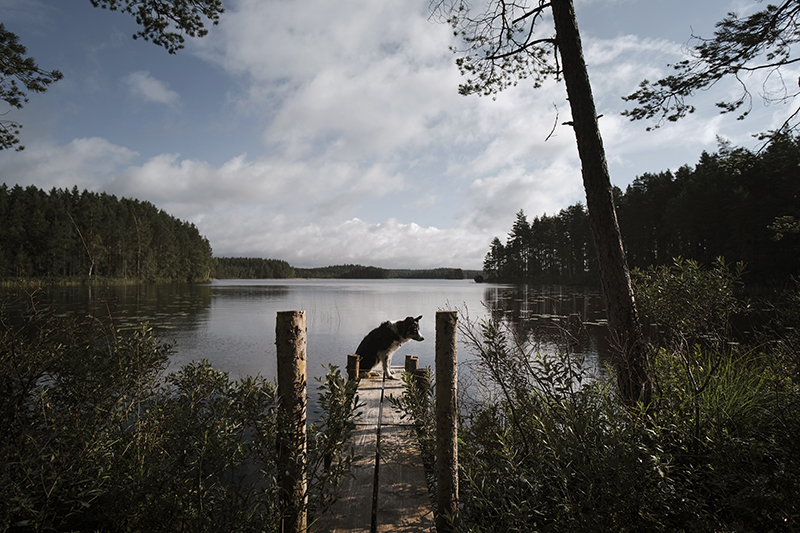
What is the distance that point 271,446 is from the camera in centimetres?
239

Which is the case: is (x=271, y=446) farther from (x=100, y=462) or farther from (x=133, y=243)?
(x=133, y=243)

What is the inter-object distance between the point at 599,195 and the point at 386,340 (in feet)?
16.2

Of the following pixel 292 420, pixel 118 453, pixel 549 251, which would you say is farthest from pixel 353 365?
pixel 549 251

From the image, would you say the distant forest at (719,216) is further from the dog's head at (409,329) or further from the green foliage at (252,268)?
the green foliage at (252,268)

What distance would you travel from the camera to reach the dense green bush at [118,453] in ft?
7.56

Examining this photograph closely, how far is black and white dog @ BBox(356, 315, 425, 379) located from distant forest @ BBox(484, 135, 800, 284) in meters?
6.84

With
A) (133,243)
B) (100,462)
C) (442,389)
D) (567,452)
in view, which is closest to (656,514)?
(567,452)

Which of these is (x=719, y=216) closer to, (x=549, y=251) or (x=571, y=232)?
(x=571, y=232)

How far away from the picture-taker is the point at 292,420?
2.46 meters

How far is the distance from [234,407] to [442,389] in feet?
5.66

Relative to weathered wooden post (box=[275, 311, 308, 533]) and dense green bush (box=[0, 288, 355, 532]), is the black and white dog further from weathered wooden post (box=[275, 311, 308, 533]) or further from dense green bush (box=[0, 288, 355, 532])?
weathered wooden post (box=[275, 311, 308, 533])

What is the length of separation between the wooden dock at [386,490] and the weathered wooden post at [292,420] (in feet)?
1.14

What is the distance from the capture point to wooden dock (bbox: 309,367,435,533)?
3014 mm

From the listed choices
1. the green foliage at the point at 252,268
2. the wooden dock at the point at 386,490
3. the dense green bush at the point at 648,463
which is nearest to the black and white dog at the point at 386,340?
the wooden dock at the point at 386,490
